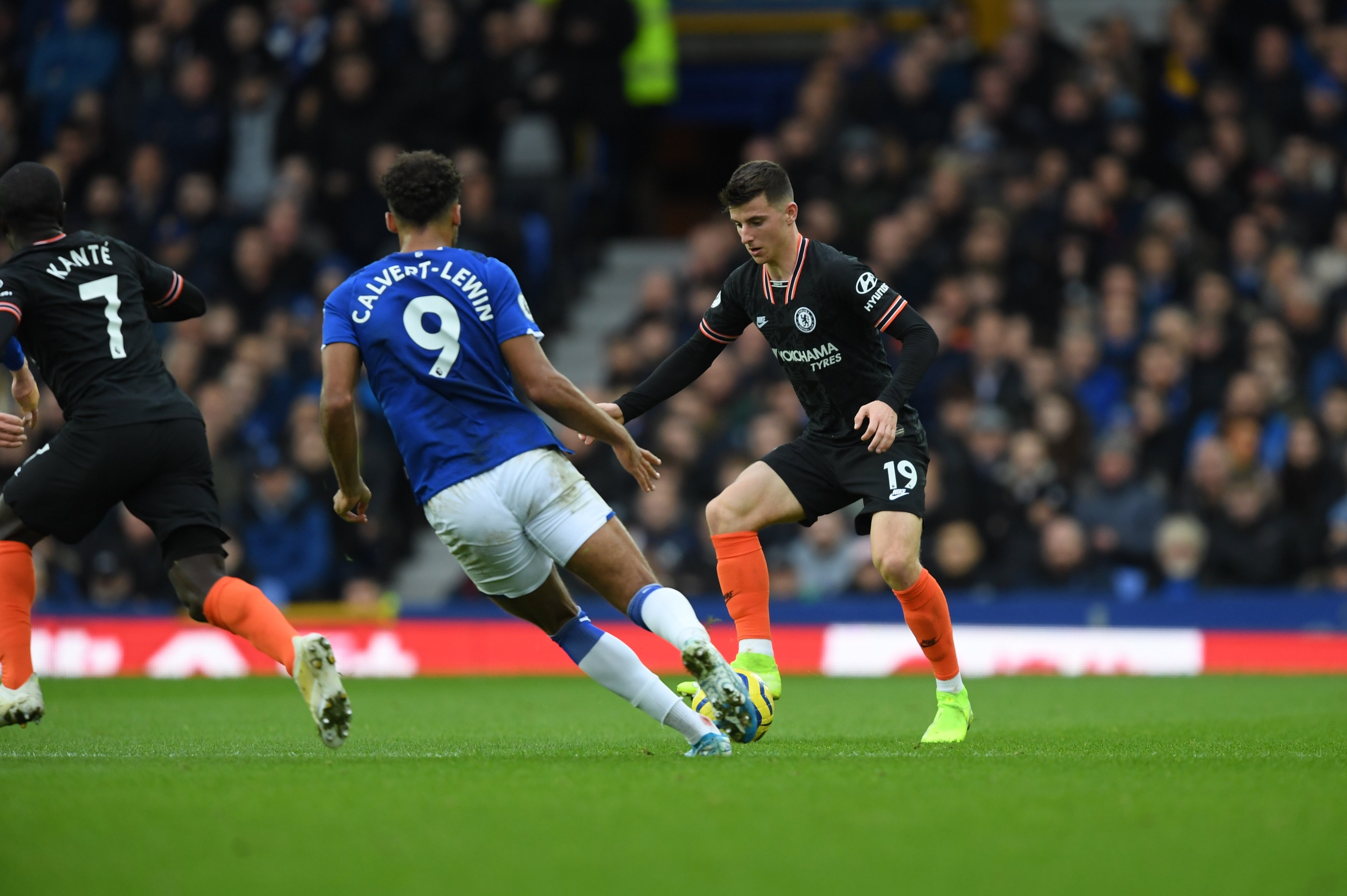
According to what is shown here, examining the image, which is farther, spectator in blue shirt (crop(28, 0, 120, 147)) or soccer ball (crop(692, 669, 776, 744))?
spectator in blue shirt (crop(28, 0, 120, 147))

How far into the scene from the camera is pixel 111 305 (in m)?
6.40

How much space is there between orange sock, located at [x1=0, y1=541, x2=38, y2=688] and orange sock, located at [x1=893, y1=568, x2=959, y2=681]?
3.49 metres

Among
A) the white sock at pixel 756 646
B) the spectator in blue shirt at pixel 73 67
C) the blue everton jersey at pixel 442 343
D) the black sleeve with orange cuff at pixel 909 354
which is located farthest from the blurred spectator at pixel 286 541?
the blue everton jersey at pixel 442 343

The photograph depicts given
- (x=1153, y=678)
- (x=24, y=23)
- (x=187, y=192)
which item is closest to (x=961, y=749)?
(x=1153, y=678)

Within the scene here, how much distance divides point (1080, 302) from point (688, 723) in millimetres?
9120

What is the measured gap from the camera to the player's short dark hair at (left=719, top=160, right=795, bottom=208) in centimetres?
691

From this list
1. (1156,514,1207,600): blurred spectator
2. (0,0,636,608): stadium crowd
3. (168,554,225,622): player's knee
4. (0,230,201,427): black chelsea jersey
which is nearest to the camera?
(168,554,225,622): player's knee

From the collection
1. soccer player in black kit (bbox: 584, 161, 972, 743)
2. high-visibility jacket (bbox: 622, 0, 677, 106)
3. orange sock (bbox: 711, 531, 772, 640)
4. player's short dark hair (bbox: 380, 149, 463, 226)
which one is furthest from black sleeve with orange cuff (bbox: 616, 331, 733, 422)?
high-visibility jacket (bbox: 622, 0, 677, 106)

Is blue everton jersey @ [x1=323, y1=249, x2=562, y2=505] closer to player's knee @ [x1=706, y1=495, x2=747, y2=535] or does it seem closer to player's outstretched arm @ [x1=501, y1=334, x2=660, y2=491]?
player's outstretched arm @ [x1=501, y1=334, x2=660, y2=491]

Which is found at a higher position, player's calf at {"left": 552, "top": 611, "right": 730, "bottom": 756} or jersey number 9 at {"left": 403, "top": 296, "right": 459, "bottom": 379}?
jersey number 9 at {"left": 403, "top": 296, "right": 459, "bottom": 379}

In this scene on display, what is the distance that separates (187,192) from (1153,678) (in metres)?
10.4

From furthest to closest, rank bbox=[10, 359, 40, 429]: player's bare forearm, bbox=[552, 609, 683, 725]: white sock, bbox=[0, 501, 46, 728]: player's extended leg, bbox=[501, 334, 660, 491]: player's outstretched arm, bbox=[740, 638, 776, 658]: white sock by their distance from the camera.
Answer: bbox=[740, 638, 776, 658]: white sock, bbox=[10, 359, 40, 429]: player's bare forearm, bbox=[0, 501, 46, 728]: player's extended leg, bbox=[552, 609, 683, 725]: white sock, bbox=[501, 334, 660, 491]: player's outstretched arm

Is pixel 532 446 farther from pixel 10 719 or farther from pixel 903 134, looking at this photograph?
pixel 903 134

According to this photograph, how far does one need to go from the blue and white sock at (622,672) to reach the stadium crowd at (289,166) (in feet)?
28.3
